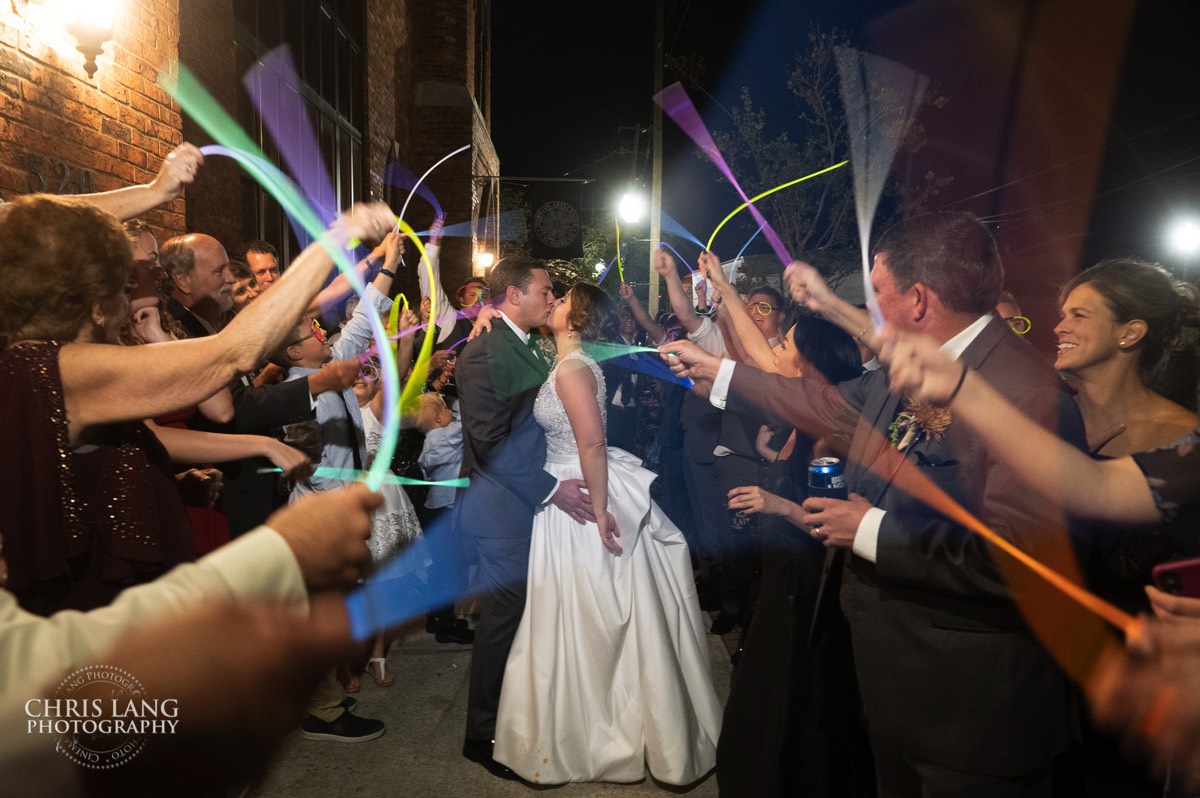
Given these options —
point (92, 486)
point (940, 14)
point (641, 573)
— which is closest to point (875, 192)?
point (940, 14)

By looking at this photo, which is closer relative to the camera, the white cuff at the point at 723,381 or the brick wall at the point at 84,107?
the white cuff at the point at 723,381

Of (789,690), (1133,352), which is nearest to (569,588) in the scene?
(789,690)

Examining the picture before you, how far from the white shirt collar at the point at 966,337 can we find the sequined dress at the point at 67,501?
2.43 metres

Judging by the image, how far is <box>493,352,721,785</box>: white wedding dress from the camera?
3.86m

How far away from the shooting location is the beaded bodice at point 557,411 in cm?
416

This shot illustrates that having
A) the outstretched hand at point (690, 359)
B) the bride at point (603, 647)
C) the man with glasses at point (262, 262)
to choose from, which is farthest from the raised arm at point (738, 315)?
the man with glasses at point (262, 262)

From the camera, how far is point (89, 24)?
14.0ft

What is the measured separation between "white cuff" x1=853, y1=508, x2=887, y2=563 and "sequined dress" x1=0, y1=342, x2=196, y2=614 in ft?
6.78

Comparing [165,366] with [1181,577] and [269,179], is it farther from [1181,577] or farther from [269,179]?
[269,179]

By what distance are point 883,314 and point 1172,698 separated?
1486 millimetres

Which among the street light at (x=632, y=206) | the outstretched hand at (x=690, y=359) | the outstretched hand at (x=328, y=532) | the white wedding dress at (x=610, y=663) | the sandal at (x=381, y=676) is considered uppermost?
the street light at (x=632, y=206)

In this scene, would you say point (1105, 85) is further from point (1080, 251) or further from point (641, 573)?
point (641, 573)

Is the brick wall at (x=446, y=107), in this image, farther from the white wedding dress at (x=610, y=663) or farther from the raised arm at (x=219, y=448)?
the raised arm at (x=219, y=448)

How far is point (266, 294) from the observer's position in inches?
78.3
